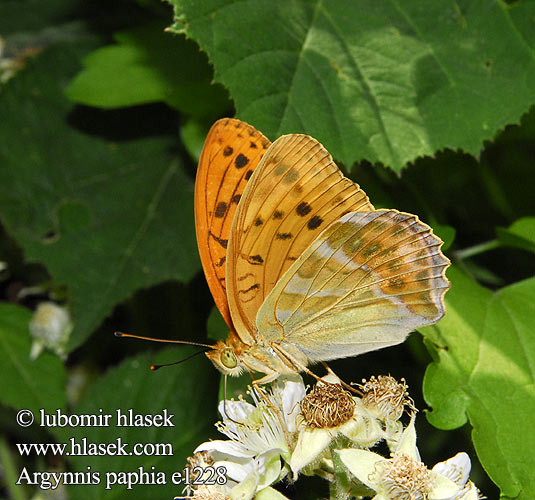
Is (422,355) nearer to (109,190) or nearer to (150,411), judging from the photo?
(150,411)

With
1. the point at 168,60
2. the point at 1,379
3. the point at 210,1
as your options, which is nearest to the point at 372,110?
the point at 210,1

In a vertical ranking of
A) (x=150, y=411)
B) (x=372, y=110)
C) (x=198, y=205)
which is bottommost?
(x=150, y=411)

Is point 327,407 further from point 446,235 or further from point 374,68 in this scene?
point 374,68

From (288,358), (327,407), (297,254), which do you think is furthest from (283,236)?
(327,407)

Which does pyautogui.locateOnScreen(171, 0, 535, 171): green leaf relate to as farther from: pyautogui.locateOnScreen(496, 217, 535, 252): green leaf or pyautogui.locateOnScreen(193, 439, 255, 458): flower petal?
pyautogui.locateOnScreen(193, 439, 255, 458): flower petal

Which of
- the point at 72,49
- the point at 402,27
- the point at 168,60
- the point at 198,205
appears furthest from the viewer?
the point at 72,49

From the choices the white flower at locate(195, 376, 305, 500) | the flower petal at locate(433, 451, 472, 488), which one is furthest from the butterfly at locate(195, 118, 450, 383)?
the flower petal at locate(433, 451, 472, 488)

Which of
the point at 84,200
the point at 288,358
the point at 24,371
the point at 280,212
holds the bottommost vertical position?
the point at 24,371
